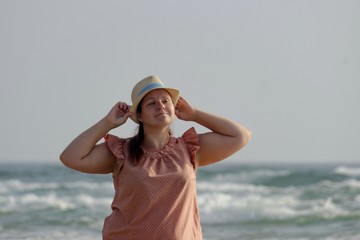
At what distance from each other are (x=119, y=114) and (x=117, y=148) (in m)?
0.17

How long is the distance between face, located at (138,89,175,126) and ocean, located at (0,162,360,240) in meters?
6.76

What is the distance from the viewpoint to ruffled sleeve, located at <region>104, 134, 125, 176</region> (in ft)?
14.4

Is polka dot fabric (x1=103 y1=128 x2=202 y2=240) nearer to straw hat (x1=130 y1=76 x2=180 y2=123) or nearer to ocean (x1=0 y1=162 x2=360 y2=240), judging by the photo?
straw hat (x1=130 y1=76 x2=180 y2=123)

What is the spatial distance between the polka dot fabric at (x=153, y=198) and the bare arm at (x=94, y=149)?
3.6 inches

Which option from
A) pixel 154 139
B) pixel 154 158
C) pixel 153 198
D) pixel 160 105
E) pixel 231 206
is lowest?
pixel 153 198

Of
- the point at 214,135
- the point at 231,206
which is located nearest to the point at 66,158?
the point at 214,135

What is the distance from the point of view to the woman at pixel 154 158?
432 centimetres

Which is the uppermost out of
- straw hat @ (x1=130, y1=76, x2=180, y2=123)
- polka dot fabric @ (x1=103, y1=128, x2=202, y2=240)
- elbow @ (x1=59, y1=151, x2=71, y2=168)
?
straw hat @ (x1=130, y1=76, x2=180, y2=123)

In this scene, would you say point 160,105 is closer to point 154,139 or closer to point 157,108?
point 157,108

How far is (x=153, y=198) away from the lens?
14.1ft

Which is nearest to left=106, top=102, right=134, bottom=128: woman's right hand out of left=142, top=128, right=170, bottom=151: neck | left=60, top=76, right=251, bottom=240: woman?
left=60, top=76, right=251, bottom=240: woman

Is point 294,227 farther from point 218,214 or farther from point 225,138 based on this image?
point 225,138

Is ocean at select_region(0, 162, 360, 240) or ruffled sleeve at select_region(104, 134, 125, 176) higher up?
ocean at select_region(0, 162, 360, 240)

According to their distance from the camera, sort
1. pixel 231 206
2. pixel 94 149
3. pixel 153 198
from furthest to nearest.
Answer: pixel 231 206, pixel 94 149, pixel 153 198
